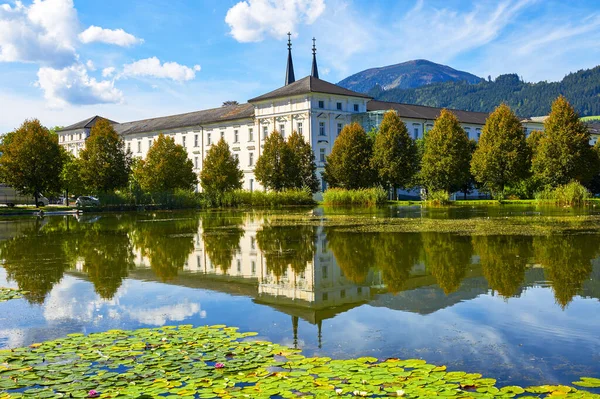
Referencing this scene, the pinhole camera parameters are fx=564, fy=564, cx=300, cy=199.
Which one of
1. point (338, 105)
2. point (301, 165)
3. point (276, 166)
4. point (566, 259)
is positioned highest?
point (338, 105)

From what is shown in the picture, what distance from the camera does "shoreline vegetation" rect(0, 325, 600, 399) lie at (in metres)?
5.39

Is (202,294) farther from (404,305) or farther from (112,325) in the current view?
(404,305)

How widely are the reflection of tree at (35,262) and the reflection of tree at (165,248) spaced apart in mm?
2266

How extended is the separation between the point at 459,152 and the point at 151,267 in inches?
1682

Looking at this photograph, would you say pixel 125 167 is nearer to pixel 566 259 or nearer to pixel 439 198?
pixel 439 198

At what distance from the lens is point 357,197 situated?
50469mm

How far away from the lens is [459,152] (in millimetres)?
52250

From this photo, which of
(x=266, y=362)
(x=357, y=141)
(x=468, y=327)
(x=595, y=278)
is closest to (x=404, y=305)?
(x=468, y=327)

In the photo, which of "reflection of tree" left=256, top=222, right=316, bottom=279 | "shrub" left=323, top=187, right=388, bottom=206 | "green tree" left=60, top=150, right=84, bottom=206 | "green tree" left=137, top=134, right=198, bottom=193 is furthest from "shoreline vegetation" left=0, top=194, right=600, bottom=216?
"reflection of tree" left=256, top=222, right=316, bottom=279

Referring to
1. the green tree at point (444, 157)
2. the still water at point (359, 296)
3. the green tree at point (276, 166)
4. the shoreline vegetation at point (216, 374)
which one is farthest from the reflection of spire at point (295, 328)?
the green tree at point (276, 166)

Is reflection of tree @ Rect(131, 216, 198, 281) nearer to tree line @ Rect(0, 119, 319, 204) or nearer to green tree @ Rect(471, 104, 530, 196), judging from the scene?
Result: tree line @ Rect(0, 119, 319, 204)

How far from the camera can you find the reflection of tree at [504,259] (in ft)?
35.2

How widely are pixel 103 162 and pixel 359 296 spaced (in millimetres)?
49568

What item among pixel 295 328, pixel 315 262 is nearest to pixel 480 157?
pixel 315 262
